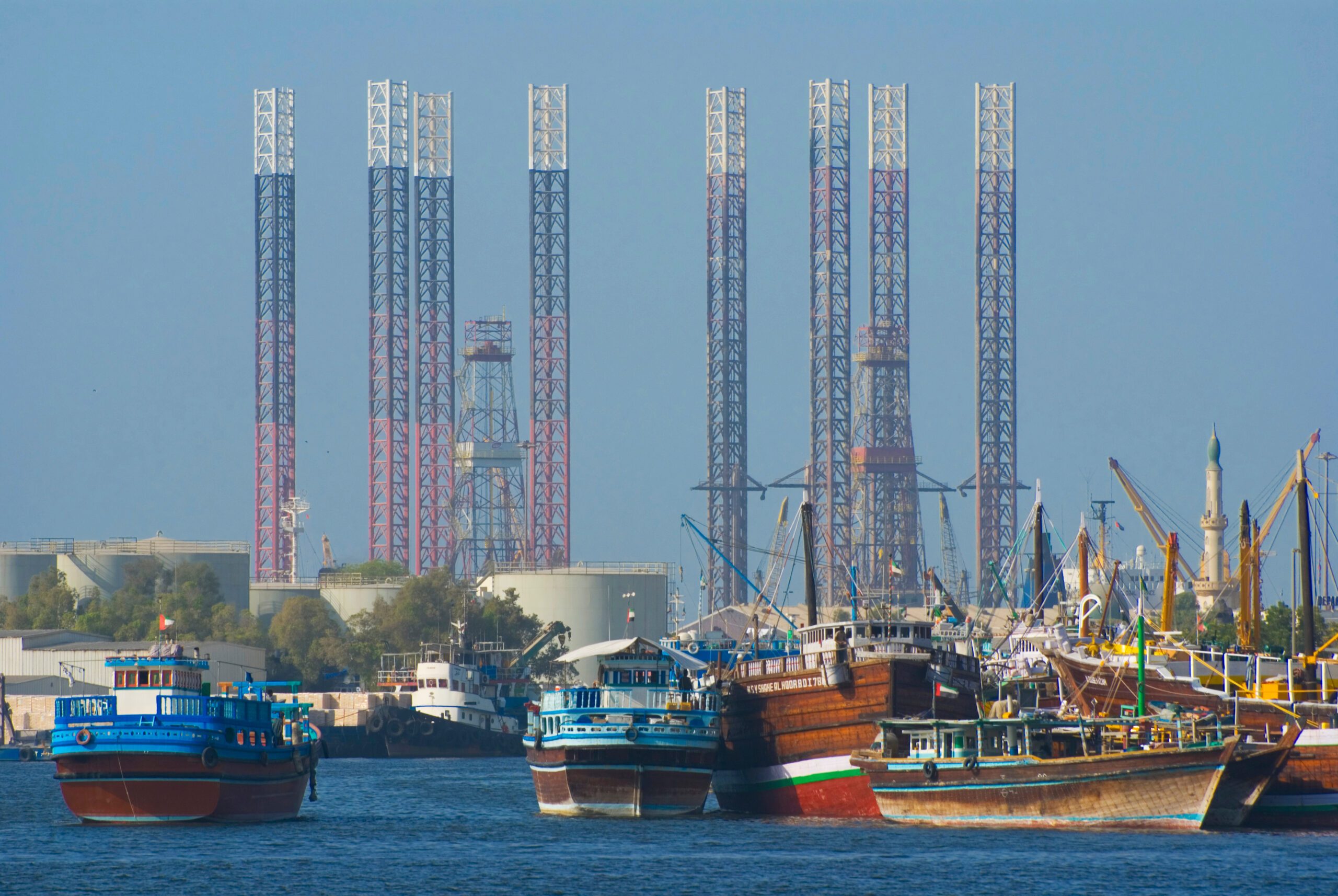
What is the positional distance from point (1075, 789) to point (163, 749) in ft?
97.6

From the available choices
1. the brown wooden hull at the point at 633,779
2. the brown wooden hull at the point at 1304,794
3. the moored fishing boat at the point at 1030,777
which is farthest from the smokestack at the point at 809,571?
the brown wooden hull at the point at 1304,794

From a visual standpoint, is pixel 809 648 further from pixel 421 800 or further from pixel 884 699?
pixel 421 800

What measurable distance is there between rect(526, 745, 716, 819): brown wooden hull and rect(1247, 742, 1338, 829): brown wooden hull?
20145 millimetres

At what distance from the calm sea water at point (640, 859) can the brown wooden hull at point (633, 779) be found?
0.75 meters

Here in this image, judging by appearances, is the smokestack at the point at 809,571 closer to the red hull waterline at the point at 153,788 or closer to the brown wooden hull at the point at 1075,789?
the brown wooden hull at the point at 1075,789

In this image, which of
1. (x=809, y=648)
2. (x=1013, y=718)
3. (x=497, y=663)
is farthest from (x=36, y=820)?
(x=497, y=663)

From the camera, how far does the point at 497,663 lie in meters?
183

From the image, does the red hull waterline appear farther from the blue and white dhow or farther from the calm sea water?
the blue and white dhow

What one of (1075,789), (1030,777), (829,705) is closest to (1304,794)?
(1075,789)

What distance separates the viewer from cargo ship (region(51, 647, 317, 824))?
77.9 metres

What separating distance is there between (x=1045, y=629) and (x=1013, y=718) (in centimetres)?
3006

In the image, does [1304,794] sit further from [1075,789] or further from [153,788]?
[153,788]

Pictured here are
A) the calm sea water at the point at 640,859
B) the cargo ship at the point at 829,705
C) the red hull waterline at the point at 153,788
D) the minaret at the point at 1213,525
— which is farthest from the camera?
the minaret at the point at 1213,525

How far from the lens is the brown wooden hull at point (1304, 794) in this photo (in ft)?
259
